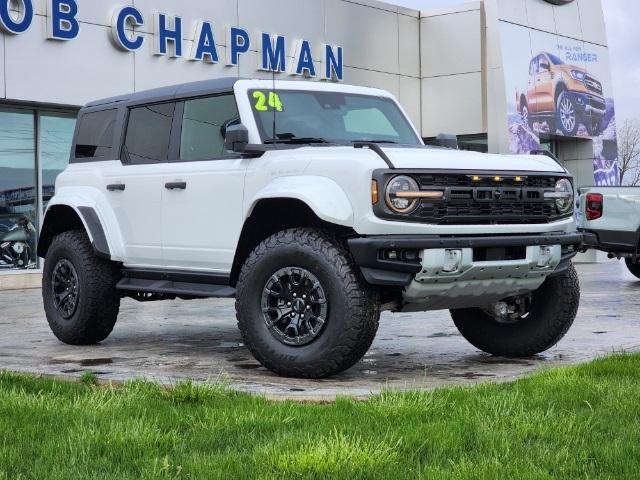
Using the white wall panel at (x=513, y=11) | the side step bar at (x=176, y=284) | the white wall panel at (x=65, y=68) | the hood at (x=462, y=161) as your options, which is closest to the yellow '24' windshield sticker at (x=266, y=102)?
the hood at (x=462, y=161)

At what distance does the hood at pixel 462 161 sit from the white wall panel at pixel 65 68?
14.0m

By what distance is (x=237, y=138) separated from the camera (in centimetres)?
711

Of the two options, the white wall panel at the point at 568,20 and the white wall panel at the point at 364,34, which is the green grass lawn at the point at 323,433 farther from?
the white wall panel at the point at 568,20

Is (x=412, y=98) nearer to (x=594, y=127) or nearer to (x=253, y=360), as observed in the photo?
(x=594, y=127)

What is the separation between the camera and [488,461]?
4.06m

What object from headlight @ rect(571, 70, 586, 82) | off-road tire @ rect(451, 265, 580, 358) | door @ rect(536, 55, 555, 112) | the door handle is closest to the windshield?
the door handle

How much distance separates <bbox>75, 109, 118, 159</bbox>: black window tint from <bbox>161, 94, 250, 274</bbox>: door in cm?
99

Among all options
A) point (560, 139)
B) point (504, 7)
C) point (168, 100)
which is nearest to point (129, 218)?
point (168, 100)

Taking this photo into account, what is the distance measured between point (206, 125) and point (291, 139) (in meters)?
0.86

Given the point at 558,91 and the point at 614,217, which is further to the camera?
the point at 558,91

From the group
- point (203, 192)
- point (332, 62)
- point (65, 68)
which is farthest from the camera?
point (332, 62)

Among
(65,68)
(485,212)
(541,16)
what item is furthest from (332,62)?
(485,212)

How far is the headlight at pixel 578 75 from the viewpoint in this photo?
3309 centimetres

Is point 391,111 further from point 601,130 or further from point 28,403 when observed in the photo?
point 601,130
